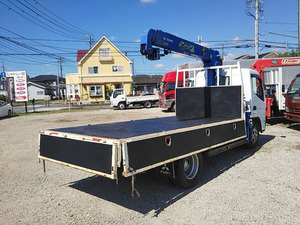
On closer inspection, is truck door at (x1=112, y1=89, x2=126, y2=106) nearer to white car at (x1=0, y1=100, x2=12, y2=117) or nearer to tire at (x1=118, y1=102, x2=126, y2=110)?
tire at (x1=118, y1=102, x2=126, y2=110)

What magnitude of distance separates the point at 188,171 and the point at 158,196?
2.68ft

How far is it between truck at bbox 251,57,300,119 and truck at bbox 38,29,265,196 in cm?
579

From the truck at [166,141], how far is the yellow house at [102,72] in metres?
33.9

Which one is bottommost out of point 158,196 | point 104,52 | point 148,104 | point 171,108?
point 158,196

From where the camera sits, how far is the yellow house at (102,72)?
41.0m

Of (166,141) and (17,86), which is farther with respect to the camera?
(17,86)

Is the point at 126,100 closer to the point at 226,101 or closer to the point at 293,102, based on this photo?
the point at 293,102

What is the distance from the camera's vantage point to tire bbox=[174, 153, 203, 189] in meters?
4.69

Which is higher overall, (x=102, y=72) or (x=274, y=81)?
(x=102, y=72)

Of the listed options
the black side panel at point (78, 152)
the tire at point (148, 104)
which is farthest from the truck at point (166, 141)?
the tire at point (148, 104)

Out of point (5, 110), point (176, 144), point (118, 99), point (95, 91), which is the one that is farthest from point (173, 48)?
point (95, 91)

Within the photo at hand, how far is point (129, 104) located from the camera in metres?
27.6

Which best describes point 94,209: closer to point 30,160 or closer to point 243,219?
point 243,219

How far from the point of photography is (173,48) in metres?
7.56
